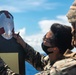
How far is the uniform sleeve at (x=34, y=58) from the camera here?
823 centimetres

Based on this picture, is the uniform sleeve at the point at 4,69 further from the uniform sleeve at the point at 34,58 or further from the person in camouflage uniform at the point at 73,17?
the person in camouflage uniform at the point at 73,17

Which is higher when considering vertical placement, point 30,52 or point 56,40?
point 56,40

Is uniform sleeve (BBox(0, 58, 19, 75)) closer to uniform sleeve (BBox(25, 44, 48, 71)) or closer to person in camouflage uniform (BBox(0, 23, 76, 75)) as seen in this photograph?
person in camouflage uniform (BBox(0, 23, 76, 75))

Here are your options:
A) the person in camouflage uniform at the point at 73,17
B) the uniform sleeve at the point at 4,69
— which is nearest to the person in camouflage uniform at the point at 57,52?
the uniform sleeve at the point at 4,69

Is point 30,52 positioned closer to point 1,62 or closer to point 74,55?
point 1,62

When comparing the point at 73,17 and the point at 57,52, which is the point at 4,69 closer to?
the point at 57,52

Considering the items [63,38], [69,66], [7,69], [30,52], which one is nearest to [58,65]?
[69,66]

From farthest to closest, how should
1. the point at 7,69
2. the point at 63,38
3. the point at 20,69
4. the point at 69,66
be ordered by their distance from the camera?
the point at 20,69
the point at 7,69
the point at 63,38
the point at 69,66

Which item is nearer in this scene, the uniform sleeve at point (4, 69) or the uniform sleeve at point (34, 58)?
the uniform sleeve at point (4, 69)

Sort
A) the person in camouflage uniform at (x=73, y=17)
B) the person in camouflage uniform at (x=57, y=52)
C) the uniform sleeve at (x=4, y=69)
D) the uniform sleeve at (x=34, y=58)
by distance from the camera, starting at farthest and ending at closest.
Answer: the uniform sleeve at (x=34, y=58) < the uniform sleeve at (x=4, y=69) < the person in camouflage uniform at (x=73, y=17) < the person in camouflage uniform at (x=57, y=52)

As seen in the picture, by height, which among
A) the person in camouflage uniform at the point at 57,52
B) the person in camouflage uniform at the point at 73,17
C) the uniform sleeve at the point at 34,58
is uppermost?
the person in camouflage uniform at the point at 73,17

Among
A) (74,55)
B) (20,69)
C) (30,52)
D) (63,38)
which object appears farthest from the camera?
(30,52)

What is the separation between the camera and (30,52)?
8336mm

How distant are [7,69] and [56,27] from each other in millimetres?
1282
